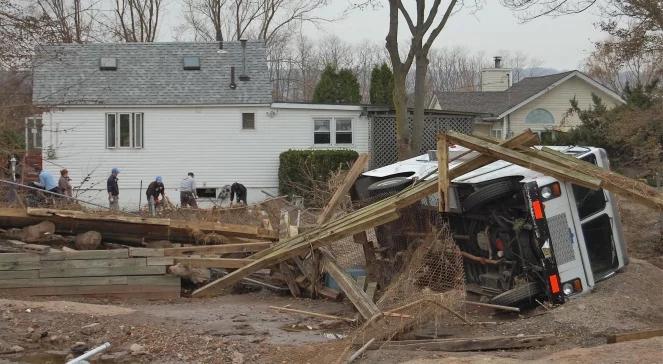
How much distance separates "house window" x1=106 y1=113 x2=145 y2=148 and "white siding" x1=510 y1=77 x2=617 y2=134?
62.0ft

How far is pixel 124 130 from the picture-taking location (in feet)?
93.5

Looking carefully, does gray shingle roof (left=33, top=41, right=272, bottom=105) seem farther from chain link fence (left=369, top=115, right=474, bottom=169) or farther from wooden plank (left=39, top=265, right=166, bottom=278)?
wooden plank (left=39, top=265, right=166, bottom=278)

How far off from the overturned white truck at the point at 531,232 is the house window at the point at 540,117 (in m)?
29.7

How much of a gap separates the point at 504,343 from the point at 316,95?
32.0 m

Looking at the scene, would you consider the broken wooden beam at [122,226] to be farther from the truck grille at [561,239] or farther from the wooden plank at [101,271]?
the truck grille at [561,239]

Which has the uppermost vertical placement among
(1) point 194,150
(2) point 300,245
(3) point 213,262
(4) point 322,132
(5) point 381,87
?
(5) point 381,87

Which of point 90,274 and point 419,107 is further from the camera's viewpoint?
point 419,107

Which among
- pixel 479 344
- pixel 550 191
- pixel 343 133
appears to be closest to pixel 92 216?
pixel 479 344

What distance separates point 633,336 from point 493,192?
7.71ft

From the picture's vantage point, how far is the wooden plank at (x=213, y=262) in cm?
1095

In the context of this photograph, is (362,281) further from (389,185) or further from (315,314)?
(389,185)

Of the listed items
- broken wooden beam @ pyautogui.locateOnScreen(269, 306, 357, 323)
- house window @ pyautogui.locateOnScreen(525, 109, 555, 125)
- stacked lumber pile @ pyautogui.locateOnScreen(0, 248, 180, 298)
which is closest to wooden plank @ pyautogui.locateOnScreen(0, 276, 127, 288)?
stacked lumber pile @ pyautogui.locateOnScreen(0, 248, 180, 298)

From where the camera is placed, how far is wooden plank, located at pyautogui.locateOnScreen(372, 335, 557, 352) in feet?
24.7

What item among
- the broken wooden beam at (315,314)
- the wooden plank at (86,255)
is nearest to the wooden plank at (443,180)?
the broken wooden beam at (315,314)
